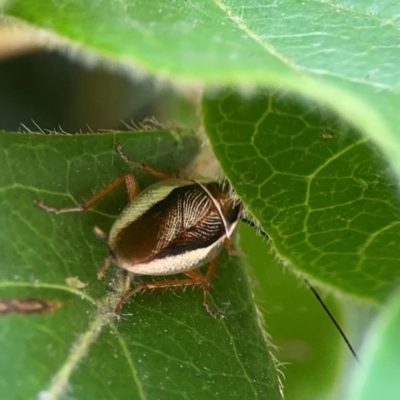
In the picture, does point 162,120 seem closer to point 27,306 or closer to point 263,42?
point 27,306

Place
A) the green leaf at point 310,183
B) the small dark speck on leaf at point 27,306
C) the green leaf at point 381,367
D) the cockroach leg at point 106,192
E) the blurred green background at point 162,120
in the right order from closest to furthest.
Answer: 1. the green leaf at point 381,367
2. the green leaf at point 310,183
3. the small dark speck on leaf at point 27,306
4. the cockroach leg at point 106,192
5. the blurred green background at point 162,120

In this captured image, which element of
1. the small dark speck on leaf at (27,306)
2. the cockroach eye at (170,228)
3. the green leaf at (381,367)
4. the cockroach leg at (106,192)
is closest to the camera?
the green leaf at (381,367)

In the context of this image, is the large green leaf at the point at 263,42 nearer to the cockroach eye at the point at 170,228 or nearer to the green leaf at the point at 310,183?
the green leaf at the point at 310,183

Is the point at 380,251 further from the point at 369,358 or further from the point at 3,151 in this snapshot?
the point at 3,151

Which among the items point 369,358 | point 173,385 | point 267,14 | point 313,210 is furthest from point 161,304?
point 369,358

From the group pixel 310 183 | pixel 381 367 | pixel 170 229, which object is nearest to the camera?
pixel 381 367

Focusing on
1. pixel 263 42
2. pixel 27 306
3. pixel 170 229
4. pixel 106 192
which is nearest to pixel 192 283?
pixel 170 229

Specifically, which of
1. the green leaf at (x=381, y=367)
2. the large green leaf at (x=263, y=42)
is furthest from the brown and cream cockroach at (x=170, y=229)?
the green leaf at (x=381, y=367)
